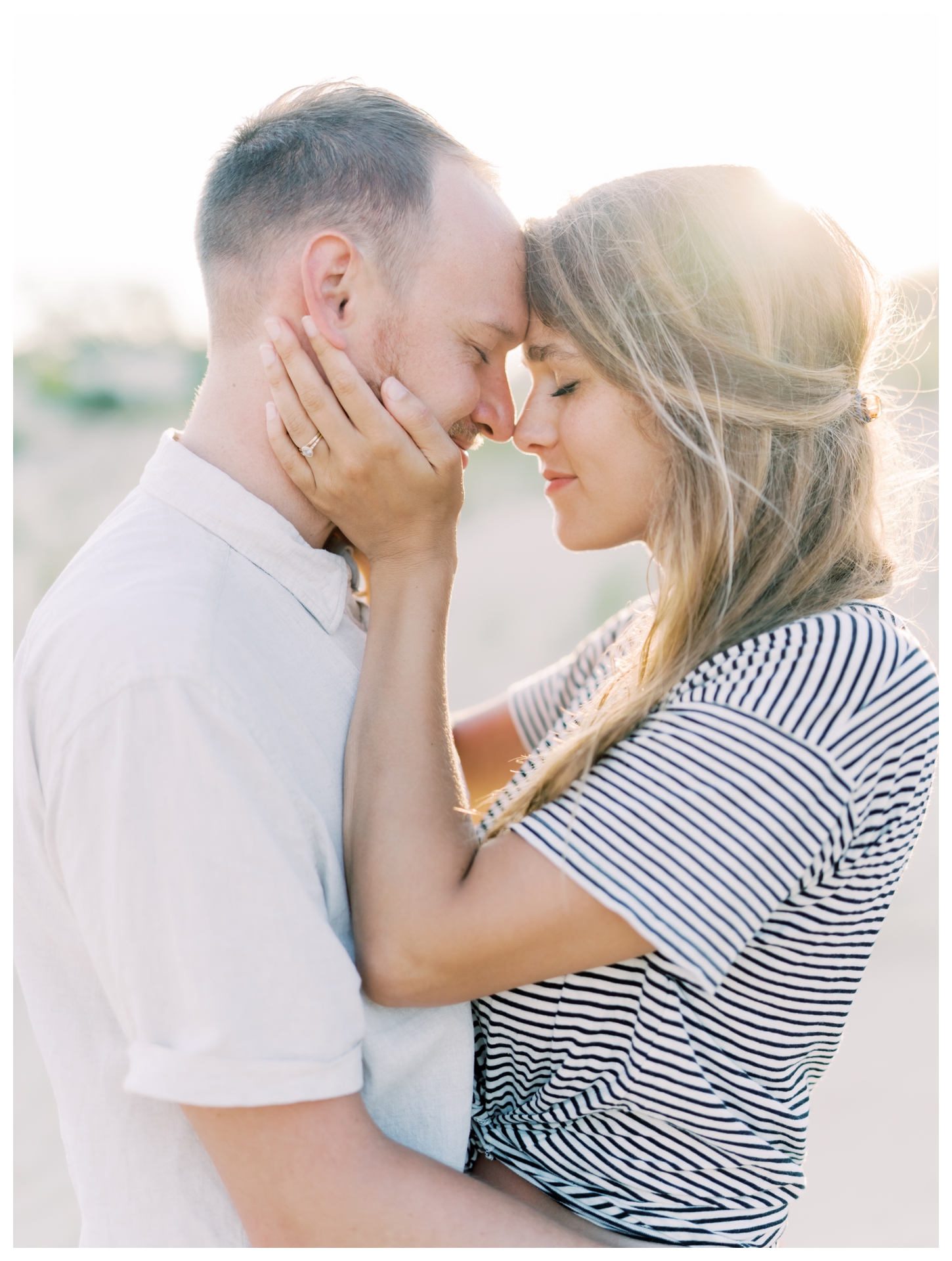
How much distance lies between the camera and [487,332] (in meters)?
2.04

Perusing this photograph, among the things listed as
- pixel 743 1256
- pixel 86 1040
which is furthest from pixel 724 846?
pixel 86 1040

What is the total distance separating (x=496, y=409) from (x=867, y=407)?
2.66 ft

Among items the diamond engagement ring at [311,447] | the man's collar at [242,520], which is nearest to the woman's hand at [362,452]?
the diamond engagement ring at [311,447]

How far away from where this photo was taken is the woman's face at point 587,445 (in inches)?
79.6

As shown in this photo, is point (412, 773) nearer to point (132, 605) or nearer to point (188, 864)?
point (188, 864)

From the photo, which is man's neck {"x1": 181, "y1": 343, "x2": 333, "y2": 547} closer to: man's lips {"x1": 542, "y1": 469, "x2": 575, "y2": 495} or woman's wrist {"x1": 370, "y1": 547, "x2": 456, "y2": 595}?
woman's wrist {"x1": 370, "y1": 547, "x2": 456, "y2": 595}

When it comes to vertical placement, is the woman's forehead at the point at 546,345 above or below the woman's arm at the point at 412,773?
above

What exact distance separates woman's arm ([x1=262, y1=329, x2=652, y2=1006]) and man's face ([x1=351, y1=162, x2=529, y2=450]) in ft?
0.26

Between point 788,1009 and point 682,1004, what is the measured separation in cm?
21

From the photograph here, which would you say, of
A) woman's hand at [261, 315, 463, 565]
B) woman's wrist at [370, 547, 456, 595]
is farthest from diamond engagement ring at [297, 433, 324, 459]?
woman's wrist at [370, 547, 456, 595]

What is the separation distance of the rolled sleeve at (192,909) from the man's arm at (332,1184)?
0.23ft

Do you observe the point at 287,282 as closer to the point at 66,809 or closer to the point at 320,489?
the point at 320,489

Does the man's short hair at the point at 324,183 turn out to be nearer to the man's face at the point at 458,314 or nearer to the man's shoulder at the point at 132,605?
the man's face at the point at 458,314

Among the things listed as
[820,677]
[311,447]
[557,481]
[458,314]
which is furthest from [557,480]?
[820,677]
